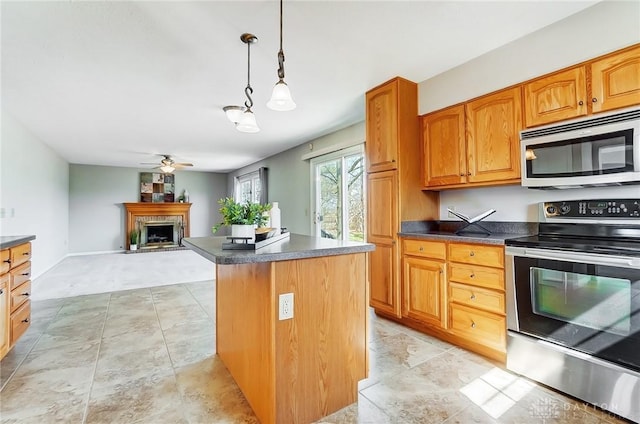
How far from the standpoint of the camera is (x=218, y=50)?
238cm

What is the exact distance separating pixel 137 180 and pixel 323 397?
8956 mm

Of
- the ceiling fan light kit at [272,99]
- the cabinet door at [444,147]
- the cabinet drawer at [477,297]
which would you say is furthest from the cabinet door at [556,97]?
the ceiling fan light kit at [272,99]

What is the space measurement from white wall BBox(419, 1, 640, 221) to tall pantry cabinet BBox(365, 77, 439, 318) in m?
0.27

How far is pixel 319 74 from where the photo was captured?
2818mm

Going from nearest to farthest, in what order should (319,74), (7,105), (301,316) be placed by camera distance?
(301,316)
(319,74)
(7,105)

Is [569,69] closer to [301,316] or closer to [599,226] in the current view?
[599,226]

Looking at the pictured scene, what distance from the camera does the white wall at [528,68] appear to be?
6.13 feet

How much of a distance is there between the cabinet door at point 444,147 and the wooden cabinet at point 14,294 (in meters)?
3.42

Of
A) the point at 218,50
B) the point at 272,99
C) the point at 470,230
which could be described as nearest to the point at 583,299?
the point at 470,230

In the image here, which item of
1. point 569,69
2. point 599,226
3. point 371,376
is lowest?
point 371,376

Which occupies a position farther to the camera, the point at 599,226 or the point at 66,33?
the point at 66,33

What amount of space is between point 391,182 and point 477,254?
3.35ft

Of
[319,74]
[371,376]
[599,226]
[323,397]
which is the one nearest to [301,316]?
[323,397]

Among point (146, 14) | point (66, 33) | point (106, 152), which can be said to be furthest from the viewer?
point (106, 152)
